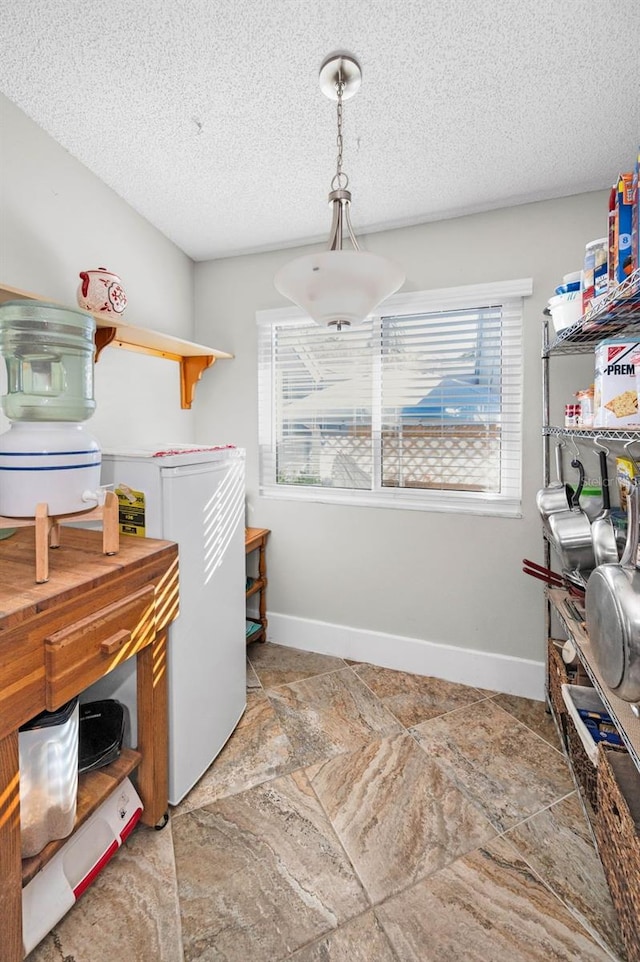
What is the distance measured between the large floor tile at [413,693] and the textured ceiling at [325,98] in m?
2.30

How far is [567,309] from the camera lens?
1.49 m

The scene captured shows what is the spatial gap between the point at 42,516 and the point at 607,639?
1.36 m

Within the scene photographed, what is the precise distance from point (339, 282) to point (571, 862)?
1775mm

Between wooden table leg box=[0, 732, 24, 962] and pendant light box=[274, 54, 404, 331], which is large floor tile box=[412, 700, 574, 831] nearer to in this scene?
wooden table leg box=[0, 732, 24, 962]

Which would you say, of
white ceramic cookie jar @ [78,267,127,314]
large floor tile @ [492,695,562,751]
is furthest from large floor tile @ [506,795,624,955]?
white ceramic cookie jar @ [78,267,127,314]

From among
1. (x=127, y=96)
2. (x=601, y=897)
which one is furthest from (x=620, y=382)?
(x=127, y=96)

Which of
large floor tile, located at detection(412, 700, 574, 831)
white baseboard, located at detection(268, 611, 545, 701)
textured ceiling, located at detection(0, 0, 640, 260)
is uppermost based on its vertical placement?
textured ceiling, located at detection(0, 0, 640, 260)

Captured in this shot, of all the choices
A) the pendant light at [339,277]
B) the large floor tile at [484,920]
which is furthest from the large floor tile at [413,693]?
the pendant light at [339,277]

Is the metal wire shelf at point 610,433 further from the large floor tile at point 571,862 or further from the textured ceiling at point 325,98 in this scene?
the large floor tile at point 571,862

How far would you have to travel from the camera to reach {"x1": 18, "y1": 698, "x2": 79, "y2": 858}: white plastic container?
1034 mm

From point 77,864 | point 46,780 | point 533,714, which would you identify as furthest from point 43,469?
point 533,714

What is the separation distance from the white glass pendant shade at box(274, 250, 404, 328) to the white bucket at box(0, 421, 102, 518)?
2.33ft

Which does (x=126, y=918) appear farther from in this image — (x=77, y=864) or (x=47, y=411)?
(x=47, y=411)

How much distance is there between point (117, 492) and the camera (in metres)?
1.45
